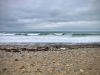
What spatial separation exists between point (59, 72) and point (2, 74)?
5.10ft

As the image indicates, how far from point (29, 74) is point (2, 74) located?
2.33 ft

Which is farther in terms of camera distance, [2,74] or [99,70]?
[99,70]

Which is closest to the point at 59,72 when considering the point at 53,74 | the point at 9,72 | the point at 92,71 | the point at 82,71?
the point at 53,74

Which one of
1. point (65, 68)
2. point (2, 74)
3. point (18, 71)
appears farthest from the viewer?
point (65, 68)

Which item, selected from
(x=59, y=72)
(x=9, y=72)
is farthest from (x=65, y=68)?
(x=9, y=72)

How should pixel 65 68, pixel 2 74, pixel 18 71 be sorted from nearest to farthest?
pixel 2 74
pixel 18 71
pixel 65 68

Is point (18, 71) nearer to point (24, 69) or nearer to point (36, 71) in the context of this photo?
point (24, 69)

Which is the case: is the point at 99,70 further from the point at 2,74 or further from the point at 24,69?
the point at 2,74

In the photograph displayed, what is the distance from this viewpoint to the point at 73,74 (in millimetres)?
2969

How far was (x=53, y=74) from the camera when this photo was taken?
2.95 meters

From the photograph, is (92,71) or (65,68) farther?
(65,68)

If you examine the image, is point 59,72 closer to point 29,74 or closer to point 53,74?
point 53,74

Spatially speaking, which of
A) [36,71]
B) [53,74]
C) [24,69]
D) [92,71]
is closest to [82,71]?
[92,71]

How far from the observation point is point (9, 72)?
301 centimetres
